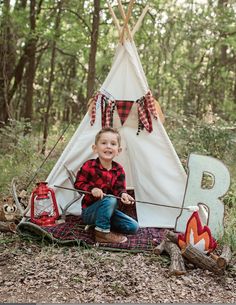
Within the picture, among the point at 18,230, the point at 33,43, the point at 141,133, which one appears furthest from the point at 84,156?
the point at 33,43

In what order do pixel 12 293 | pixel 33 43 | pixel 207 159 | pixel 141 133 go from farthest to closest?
pixel 33 43
pixel 141 133
pixel 207 159
pixel 12 293

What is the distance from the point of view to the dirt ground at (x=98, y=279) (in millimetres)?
2812

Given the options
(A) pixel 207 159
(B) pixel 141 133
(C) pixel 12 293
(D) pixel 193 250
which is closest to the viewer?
(C) pixel 12 293

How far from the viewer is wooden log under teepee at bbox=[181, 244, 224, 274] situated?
3197 mm

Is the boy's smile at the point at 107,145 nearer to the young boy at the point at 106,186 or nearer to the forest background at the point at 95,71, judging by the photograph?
the young boy at the point at 106,186

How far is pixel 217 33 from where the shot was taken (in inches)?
354

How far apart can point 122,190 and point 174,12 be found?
25.4 feet

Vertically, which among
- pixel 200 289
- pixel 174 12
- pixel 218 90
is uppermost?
pixel 174 12

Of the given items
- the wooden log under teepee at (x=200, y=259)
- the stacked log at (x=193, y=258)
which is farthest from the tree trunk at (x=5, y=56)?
the wooden log under teepee at (x=200, y=259)

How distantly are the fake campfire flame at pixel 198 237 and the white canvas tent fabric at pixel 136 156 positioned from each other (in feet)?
2.65

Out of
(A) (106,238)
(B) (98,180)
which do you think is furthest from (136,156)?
(A) (106,238)

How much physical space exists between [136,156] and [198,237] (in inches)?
51.5

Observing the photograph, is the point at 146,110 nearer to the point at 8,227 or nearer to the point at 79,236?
the point at 79,236

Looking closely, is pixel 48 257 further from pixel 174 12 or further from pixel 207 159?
pixel 174 12
